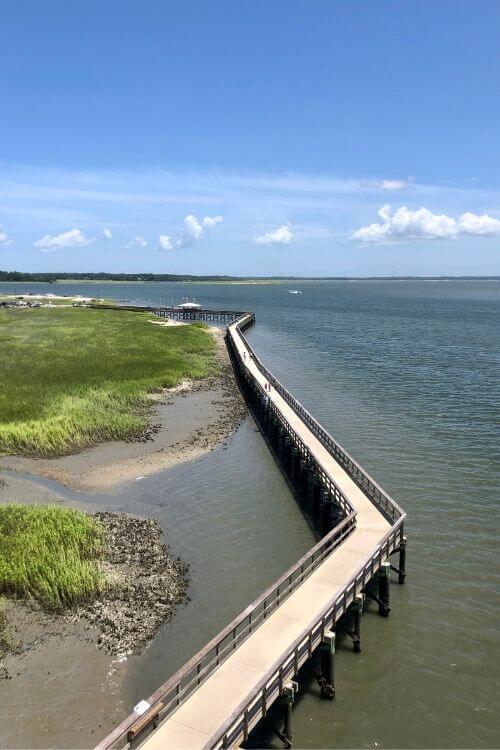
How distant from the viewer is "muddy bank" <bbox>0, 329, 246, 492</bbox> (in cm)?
3120

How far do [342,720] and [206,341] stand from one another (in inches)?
2657

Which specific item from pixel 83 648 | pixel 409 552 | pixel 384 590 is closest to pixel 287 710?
pixel 384 590

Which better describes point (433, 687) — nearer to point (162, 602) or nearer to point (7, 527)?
point (162, 602)

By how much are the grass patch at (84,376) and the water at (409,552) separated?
30.0 ft

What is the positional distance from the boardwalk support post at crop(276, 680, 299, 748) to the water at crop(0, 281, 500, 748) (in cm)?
39

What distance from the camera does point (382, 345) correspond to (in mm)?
83625

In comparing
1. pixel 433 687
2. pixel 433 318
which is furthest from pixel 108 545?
pixel 433 318

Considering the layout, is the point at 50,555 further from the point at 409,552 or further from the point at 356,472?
the point at 356,472

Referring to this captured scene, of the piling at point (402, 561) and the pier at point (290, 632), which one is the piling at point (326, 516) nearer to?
the pier at point (290, 632)

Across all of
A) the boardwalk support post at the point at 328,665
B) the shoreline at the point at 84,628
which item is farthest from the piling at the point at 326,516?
the boardwalk support post at the point at 328,665

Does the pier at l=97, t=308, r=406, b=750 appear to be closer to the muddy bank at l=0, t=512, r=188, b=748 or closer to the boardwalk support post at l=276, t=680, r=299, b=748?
the boardwalk support post at l=276, t=680, r=299, b=748

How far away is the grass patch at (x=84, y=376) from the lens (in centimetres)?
3641

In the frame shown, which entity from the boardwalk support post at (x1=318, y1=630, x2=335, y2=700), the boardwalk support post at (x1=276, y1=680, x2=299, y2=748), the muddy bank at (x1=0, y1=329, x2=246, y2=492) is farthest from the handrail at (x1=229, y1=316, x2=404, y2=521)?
the boardwalk support post at (x1=276, y1=680, x2=299, y2=748)

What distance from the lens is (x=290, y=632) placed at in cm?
1536
